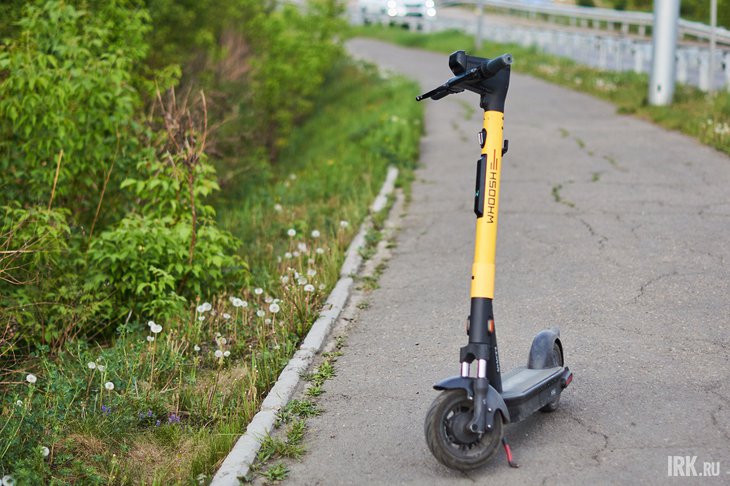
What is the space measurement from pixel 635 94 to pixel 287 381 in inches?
536

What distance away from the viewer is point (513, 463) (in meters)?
4.58

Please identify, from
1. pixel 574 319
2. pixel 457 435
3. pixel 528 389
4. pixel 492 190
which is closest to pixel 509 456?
pixel 457 435

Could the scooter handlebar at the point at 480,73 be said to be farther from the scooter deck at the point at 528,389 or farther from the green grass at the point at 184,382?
the green grass at the point at 184,382

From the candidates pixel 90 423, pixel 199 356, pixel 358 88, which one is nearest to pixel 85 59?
pixel 199 356

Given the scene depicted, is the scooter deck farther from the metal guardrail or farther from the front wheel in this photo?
the metal guardrail

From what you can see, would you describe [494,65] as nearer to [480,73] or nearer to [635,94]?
[480,73]

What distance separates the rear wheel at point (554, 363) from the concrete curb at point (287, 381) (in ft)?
4.88

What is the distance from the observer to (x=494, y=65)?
4527 mm

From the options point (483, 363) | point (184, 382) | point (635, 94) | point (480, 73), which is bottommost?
point (184, 382)

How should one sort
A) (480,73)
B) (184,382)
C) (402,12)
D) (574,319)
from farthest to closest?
(402,12)
(574,319)
(184,382)
(480,73)

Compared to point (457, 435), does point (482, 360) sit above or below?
above

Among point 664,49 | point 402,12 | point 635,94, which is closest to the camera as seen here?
point 664,49

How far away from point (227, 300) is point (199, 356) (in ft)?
3.88

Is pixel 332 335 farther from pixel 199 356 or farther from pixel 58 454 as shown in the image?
pixel 58 454
